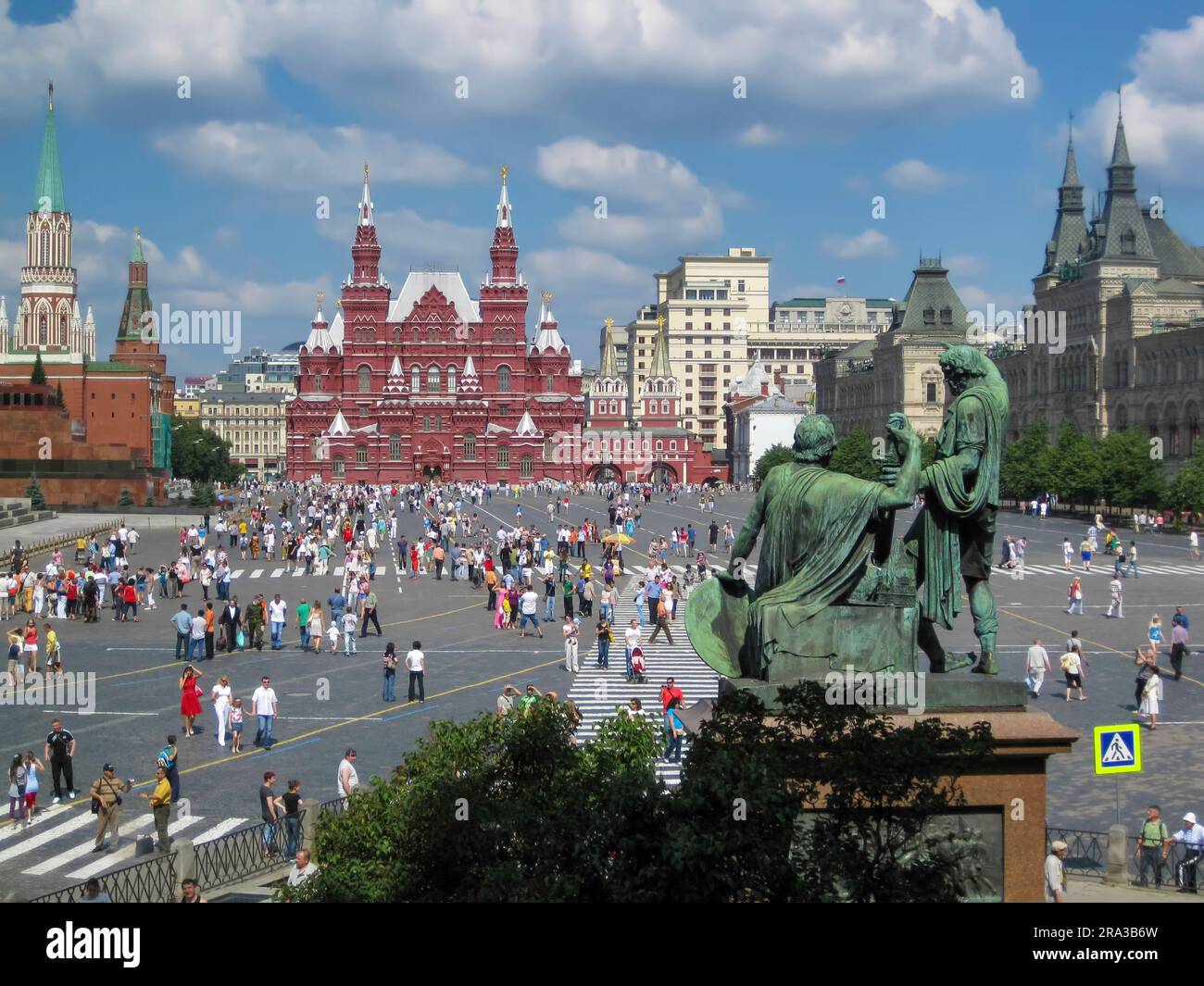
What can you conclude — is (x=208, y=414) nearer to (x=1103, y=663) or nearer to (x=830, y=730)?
(x=1103, y=663)

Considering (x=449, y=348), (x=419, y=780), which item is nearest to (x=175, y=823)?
(x=419, y=780)

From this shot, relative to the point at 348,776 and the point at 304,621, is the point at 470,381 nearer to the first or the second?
the point at 304,621

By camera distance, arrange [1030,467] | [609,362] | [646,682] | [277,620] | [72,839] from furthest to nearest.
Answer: [609,362]
[1030,467]
[277,620]
[646,682]
[72,839]

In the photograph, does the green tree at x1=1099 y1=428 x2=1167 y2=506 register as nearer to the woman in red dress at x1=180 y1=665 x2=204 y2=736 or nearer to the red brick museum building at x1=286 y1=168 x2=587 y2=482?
the woman in red dress at x1=180 y1=665 x2=204 y2=736

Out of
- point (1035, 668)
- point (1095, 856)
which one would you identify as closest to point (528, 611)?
point (1035, 668)

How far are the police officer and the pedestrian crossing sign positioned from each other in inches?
31.6

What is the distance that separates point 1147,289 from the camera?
87.1 metres

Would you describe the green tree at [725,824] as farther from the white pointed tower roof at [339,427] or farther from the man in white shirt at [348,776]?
the white pointed tower roof at [339,427]

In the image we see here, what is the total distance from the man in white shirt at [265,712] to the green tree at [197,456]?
4131 inches

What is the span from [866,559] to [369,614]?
21.7 meters

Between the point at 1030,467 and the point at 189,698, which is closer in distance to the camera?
the point at 189,698

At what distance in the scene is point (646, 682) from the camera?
23.6 metres
